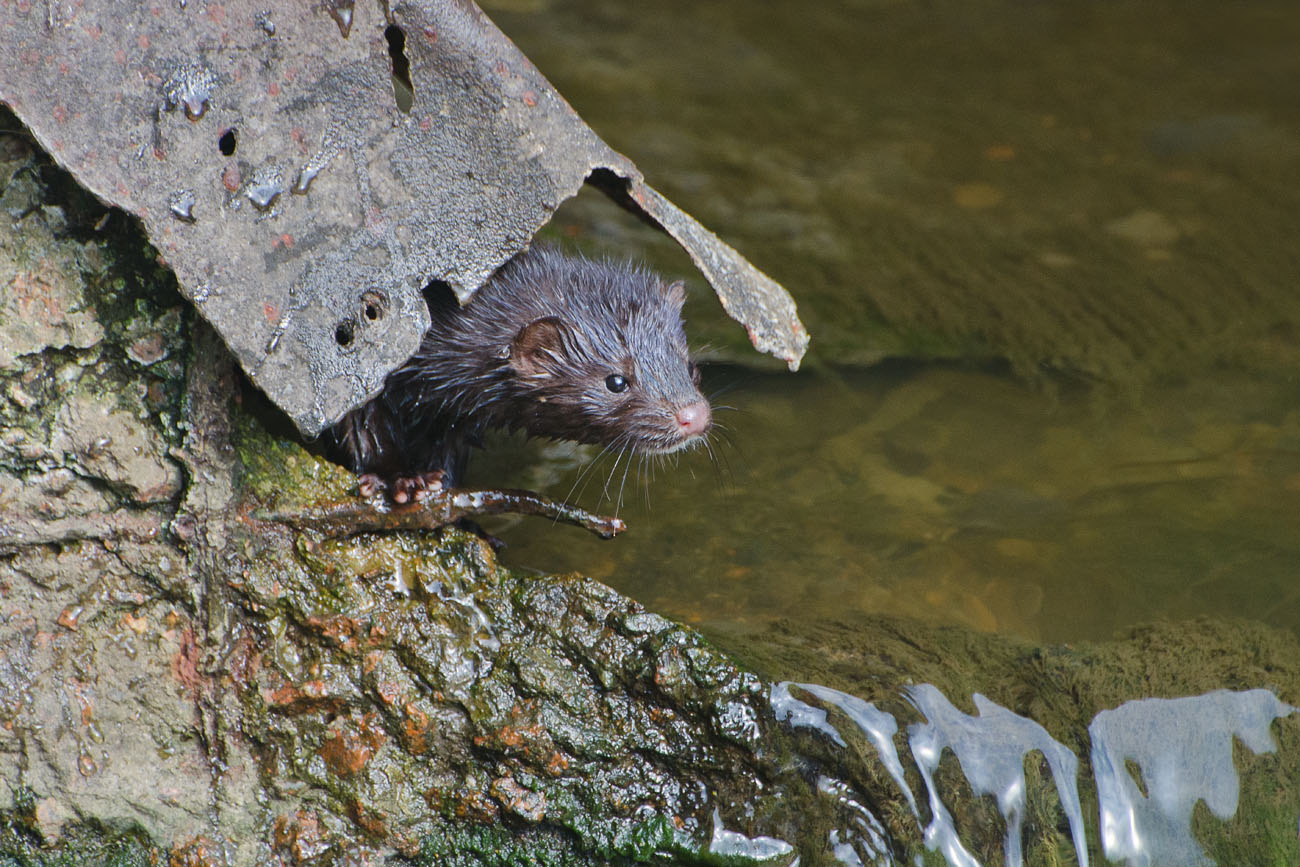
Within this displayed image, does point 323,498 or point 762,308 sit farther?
point 762,308

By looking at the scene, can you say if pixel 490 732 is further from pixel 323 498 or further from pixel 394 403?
pixel 394 403

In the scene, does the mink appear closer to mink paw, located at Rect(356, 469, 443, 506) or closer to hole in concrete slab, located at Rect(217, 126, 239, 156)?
mink paw, located at Rect(356, 469, 443, 506)

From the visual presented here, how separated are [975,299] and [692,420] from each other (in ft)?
7.30

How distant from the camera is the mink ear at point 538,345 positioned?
428cm

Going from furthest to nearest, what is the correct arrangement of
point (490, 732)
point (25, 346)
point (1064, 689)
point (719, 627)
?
point (719, 627)
point (1064, 689)
point (490, 732)
point (25, 346)

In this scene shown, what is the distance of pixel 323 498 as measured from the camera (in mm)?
3461

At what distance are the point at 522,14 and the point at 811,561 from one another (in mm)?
4068

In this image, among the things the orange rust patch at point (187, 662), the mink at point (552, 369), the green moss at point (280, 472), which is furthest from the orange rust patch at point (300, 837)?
the mink at point (552, 369)

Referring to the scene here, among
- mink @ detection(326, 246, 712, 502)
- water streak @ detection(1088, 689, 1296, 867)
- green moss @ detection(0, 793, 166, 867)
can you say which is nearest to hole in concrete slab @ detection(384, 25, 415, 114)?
mink @ detection(326, 246, 712, 502)

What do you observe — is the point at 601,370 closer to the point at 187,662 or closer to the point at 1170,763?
the point at 187,662

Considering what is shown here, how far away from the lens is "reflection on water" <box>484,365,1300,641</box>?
418 cm

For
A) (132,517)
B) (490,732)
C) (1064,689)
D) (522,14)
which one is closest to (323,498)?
(132,517)

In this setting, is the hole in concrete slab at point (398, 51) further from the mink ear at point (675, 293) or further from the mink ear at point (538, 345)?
the mink ear at point (675, 293)

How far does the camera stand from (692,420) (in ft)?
13.8
